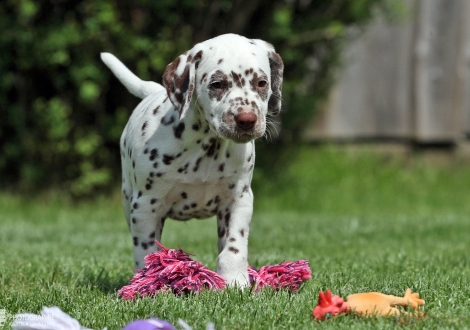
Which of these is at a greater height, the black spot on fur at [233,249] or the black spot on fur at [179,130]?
the black spot on fur at [179,130]

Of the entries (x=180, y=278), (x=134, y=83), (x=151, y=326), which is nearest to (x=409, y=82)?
(x=134, y=83)

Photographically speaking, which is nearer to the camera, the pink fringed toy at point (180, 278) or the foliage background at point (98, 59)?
the pink fringed toy at point (180, 278)

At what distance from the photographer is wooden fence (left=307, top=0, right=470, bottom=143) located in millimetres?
10836

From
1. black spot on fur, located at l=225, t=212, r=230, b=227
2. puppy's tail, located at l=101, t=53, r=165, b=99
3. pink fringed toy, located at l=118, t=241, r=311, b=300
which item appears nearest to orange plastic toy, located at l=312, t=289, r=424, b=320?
pink fringed toy, located at l=118, t=241, r=311, b=300

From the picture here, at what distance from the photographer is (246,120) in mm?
3697

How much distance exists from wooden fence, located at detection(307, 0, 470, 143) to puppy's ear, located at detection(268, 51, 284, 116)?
6677 millimetres

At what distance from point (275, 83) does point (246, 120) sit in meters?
0.56

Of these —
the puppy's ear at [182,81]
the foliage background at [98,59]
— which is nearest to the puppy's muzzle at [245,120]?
the puppy's ear at [182,81]

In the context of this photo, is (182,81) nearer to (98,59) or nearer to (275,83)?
(275,83)

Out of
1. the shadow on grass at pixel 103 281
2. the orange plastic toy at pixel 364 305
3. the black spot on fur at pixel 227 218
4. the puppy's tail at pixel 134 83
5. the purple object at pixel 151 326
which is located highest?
the puppy's tail at pixel 134 83

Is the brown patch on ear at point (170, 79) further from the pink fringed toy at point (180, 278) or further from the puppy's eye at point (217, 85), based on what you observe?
the pink fringed toy at point (180, 278)

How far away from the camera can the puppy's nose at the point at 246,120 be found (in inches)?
146

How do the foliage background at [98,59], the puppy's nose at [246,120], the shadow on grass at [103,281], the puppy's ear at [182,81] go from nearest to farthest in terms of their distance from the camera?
the puppy's nose at [246,120] → the puppy's ear at [182,81] → the shadow on grass at [103,281] → the foliage background at [98,59]

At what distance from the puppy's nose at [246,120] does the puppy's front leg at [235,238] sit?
1.79ft
